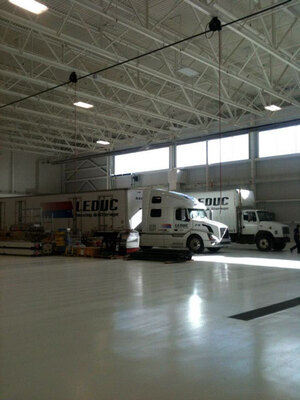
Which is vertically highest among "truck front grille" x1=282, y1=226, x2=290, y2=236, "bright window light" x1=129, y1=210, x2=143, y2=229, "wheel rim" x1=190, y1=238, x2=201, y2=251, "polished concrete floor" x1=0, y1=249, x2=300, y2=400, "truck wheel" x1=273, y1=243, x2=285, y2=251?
"bright window light" x1=129, y1=210, x2=143, y2=229

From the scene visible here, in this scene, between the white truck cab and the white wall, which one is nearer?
the white truck cab

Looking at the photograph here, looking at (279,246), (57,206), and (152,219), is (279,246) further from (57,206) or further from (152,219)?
(57,206)

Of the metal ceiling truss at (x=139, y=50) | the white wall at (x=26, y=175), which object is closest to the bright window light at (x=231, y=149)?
the metal ceiling truss at (x=139, y=50)

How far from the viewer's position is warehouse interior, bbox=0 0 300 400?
3689mm

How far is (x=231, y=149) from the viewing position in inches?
981

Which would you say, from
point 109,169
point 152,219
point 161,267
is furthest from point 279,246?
point 109,169

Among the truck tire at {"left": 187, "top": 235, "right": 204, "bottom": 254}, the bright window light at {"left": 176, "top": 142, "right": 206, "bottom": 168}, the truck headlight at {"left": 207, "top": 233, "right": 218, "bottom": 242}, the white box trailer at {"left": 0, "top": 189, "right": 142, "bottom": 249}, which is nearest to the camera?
the white box trailer at {"left": 0, "top": 189, "right": 142, "bottom": 249}

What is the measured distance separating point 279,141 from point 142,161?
11003 mm

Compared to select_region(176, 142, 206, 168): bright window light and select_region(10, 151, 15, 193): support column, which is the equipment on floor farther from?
select_region(10, 151, 15, 193): support column

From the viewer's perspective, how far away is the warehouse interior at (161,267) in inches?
145

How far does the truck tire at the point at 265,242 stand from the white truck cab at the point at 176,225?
2.52 metres

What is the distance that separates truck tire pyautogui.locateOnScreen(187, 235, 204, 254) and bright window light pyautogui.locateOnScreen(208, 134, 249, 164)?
27.1ft

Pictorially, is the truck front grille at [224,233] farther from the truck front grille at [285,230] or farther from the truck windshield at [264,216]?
the truck front grille at [285,230]

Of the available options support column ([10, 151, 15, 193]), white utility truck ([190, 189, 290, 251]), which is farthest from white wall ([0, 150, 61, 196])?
white utility truck ([190, 189, 290, 251])
